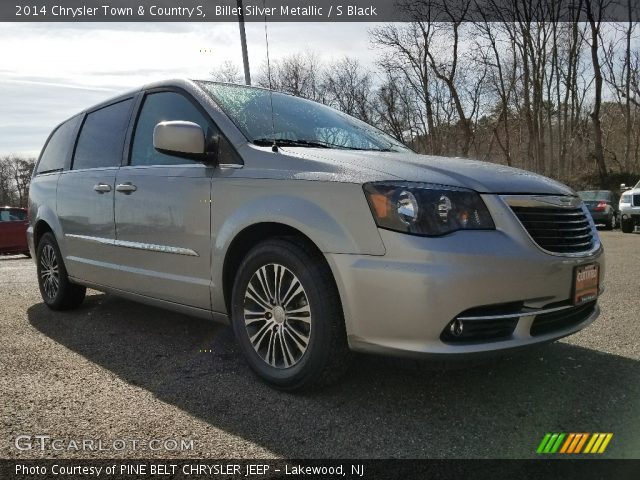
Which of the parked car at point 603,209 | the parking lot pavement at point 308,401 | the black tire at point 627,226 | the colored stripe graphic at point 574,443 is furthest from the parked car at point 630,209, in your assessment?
the colored stripe graphic at point 574,443

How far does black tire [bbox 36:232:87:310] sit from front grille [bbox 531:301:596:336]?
385 cm

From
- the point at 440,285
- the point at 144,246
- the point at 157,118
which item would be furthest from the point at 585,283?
the point at 157,118

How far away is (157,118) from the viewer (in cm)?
363

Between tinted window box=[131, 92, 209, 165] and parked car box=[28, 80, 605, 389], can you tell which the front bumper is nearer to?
parked car box=[28, 80, 605, 389]

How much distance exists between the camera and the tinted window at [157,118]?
333 cm

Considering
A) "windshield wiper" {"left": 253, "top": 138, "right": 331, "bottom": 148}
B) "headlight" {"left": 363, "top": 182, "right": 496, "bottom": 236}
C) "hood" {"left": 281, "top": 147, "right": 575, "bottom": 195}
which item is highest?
"windshield wiper" {"left": 253, "top": 138, "right": 331, "bottom": 148}

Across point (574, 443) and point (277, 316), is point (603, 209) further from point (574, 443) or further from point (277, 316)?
point (277, 316)

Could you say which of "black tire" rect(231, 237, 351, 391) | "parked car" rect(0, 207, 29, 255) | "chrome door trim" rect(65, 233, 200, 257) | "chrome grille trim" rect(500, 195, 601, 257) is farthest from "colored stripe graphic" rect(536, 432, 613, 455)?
"parked car" rect(0, 207, 29, 255)

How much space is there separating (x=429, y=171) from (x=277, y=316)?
1.07 meters

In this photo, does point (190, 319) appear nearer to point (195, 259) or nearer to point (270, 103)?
point (195, 259)

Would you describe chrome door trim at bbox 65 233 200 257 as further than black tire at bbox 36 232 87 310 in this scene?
No

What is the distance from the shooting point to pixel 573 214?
9.06 ft

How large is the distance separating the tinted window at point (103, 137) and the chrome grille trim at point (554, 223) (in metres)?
2.83

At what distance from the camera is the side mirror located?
2938mm
